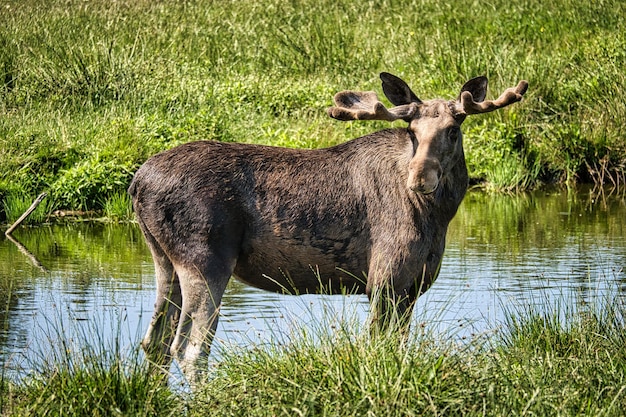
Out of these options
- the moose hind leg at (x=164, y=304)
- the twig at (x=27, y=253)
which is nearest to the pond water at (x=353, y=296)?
the twig at (x=27, y=253)

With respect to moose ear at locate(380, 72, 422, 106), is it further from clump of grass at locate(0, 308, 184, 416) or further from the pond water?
clump of grass at locate(0, 308, 184, 416)

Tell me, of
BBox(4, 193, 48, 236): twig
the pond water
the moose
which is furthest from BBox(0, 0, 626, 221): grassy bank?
the moose

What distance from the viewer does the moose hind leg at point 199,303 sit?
724 centimetres

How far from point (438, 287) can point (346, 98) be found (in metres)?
3.24

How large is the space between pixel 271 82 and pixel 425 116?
42.4ft

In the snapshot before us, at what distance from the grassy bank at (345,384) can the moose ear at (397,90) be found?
1.65 metres

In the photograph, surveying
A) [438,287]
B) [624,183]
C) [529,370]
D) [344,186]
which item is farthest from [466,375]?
[624,183]

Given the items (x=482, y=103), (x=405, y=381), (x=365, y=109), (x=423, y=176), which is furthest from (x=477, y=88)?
(x=405, y=381)

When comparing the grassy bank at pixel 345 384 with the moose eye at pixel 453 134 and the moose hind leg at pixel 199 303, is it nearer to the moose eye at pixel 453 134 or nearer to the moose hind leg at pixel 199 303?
the moose hind leg at pixel 199 303

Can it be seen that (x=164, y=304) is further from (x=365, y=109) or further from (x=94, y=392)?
(x=365, y=109)

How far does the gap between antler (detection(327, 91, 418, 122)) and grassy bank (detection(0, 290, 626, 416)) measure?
144cm

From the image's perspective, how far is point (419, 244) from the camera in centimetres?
747

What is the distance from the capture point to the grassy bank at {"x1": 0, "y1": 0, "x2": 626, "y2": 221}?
52.0ft

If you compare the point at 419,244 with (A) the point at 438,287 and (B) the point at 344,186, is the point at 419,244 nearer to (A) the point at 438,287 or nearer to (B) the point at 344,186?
(B) the point at 344,186
